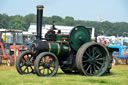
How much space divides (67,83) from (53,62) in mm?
2152

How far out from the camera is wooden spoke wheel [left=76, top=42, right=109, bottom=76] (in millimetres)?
10078

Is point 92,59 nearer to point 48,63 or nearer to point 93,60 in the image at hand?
point 93,60

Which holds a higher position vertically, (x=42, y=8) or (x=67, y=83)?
(x=42, y=8)

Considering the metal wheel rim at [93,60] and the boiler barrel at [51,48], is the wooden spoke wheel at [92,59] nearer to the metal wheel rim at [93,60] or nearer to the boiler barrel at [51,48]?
the metal wheel rim at [93,60]

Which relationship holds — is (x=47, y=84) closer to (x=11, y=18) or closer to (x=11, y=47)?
(x=11, y=47)

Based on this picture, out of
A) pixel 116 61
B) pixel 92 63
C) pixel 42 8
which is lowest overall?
pixel 116 61

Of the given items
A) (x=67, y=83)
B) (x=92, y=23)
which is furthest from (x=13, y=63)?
(x=92, y=23)

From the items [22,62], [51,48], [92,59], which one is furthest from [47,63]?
[92,59]

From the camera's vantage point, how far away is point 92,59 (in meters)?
10.5

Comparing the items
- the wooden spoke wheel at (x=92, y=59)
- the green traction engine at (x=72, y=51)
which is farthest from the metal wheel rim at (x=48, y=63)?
the wooden spoke wheel at (x=92, y=59)

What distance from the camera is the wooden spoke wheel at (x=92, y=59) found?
10078mm

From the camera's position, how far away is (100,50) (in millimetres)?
10773

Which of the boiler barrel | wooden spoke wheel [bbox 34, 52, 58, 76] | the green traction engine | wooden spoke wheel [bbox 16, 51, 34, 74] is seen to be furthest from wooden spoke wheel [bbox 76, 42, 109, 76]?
wooden spoke wheel [bbox 16, 51, 34, 74]

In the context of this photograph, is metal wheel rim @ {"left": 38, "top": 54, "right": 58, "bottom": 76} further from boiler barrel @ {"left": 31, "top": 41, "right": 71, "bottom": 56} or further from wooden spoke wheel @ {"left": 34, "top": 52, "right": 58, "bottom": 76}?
boiler barrel @ {"left": 31, "top": 41, "right": 71, "bottom": 56}
